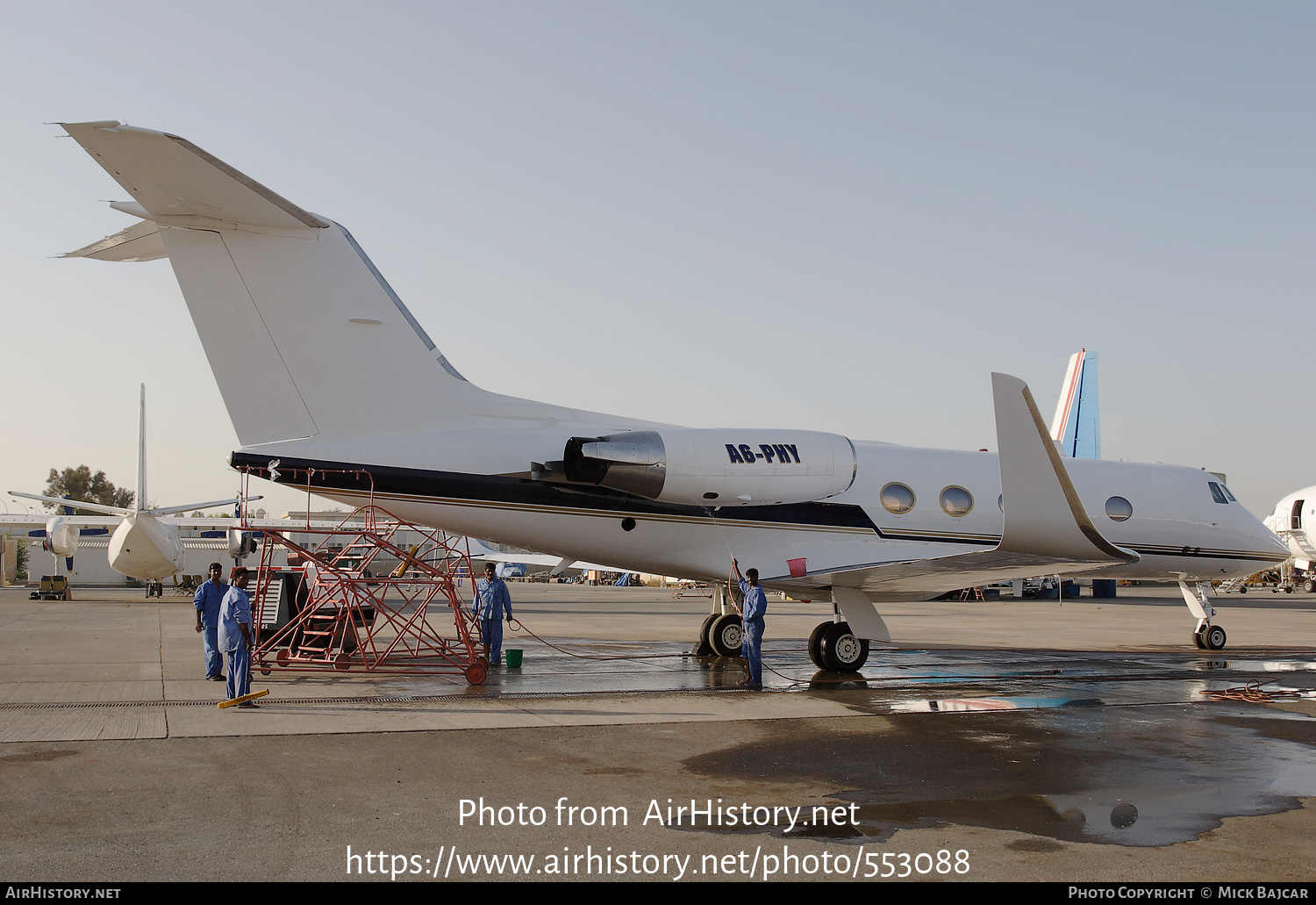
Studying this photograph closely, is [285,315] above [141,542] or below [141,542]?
above

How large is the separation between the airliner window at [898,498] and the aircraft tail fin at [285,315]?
243 inches

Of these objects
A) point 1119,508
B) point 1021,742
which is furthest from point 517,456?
point 1119,508

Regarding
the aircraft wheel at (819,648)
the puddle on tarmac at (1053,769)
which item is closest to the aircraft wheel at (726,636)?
the aircraft wheel at (819,648)

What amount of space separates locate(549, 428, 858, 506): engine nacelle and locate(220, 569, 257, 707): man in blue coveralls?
369 cm

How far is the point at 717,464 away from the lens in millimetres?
11148

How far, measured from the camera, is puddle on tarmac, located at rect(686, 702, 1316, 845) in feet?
18.1

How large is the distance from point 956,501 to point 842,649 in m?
2.96

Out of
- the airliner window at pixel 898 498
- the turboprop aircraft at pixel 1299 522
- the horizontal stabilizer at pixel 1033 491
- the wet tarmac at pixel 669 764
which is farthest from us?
the turboprop aircraft at pixel 1299 522

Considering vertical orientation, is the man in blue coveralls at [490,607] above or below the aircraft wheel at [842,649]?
above

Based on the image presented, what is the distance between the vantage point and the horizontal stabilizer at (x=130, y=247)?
1021 cm

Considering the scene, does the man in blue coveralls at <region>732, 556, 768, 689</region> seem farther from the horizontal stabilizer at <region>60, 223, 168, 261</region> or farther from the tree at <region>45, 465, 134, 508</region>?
the tree at <region>45, 465, 134, 508</region>

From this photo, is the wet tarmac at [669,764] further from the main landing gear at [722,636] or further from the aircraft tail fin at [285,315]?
the aircraft tail fin at [285,315]

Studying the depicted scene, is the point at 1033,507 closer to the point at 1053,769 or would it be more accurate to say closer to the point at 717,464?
the point at 1053,769

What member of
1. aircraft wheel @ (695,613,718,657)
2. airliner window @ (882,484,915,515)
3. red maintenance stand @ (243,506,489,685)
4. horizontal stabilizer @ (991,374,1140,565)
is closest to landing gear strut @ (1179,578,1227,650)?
airliner window @ (882,484,915,515)
